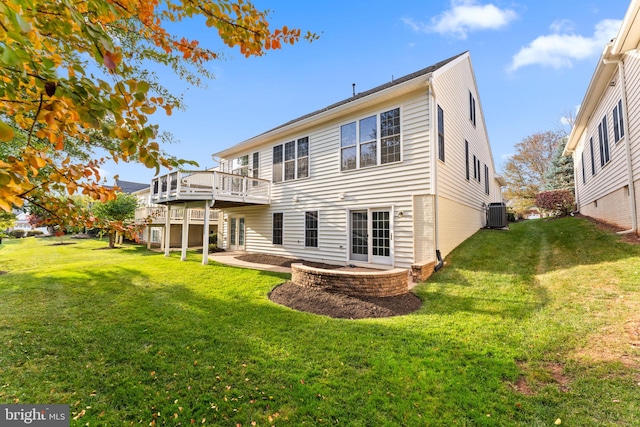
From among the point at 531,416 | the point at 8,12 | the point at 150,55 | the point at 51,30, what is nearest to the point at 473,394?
the point at 531,416

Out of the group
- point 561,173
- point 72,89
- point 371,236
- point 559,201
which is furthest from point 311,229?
point 561,173

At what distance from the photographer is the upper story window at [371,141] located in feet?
29.3

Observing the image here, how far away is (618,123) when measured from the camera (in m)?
8.26

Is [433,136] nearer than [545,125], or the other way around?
[433,136]

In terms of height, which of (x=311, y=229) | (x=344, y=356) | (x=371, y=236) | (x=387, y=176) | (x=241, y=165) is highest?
(x=241, y=165)

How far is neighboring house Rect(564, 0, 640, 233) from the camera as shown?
6.88 m

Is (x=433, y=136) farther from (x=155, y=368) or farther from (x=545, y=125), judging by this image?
(x=545, y=125)

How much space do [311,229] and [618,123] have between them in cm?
1016

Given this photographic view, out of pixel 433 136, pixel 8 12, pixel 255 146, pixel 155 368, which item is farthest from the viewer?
pixel 255 146

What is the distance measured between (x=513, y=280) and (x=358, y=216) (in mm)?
4722

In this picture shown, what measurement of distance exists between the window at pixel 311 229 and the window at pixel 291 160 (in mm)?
1639

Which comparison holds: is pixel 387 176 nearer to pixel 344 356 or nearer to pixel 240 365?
pixel 344 356

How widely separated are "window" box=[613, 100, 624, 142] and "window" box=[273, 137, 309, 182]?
9750 mm

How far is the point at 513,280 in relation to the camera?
6.67 meters
